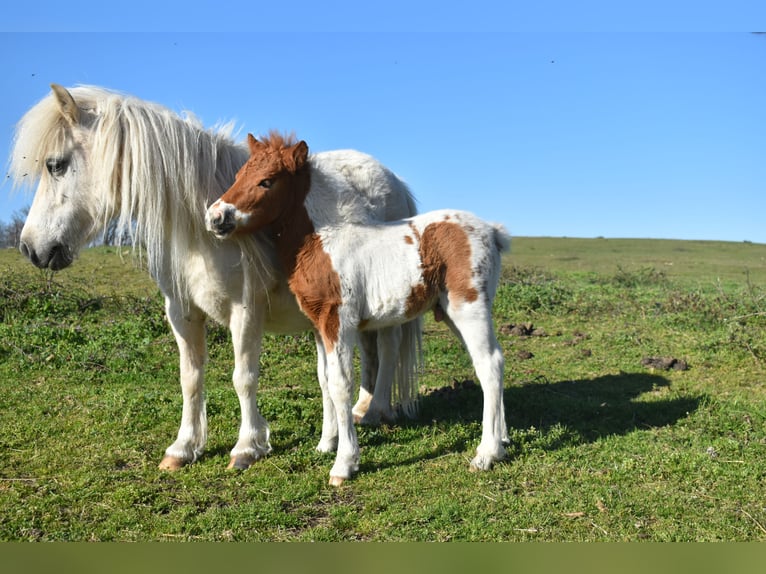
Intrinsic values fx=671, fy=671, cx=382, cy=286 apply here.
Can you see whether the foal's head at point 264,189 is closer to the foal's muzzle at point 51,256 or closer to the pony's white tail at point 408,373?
the foal's muzzle at point 51,256

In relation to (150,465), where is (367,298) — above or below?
above

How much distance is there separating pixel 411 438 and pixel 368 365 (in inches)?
47.3

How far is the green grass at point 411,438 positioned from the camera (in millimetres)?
4145

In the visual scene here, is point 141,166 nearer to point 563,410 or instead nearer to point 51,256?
point 51,256

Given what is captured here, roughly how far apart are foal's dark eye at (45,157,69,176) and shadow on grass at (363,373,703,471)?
3.26 m

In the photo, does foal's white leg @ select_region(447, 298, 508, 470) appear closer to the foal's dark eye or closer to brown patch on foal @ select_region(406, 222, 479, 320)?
brown patch on foal @ select_region(406, 222, 479, 320)

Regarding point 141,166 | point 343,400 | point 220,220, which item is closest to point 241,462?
point 343,400

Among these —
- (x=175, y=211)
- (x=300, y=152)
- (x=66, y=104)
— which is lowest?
(x=175, y=211)

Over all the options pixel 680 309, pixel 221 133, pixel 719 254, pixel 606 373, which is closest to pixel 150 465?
pixel 221 133

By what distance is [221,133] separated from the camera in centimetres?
543

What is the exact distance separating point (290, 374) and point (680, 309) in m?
7.21

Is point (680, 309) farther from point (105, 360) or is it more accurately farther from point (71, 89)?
point (71, 89)

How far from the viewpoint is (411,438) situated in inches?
233

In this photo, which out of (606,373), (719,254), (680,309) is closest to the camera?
(606,373)
